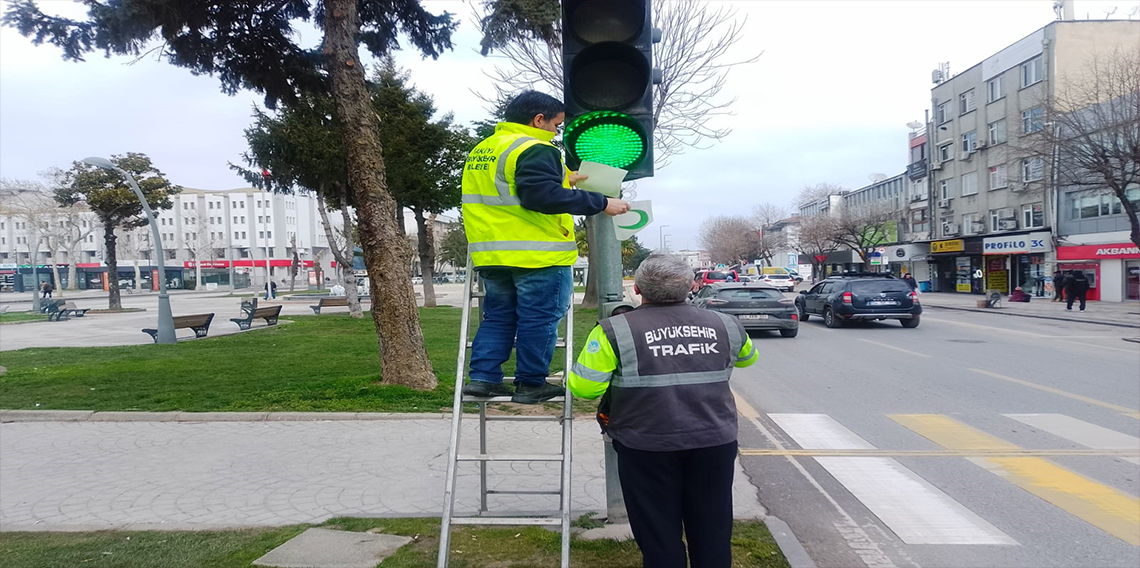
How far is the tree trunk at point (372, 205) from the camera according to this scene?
927cm

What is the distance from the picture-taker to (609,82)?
13.2 ft

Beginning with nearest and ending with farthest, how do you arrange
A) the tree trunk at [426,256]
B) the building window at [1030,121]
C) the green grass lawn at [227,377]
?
the green grass lawn at [227,377], the building window at [1030,121], the tree trunk at [426,256]

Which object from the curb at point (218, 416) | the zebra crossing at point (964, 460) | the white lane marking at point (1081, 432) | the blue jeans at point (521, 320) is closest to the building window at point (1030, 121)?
the white lane marking at point (1081, 432)

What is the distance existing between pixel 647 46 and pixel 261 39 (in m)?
9.21

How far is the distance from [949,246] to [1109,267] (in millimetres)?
12576

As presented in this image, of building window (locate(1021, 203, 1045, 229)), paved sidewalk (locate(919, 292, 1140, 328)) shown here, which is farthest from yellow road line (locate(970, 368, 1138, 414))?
building window (locate(1021, 203, 1045, 229))

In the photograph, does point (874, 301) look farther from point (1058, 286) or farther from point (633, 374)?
point (633, 374)

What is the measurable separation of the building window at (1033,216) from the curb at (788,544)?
39.3 m

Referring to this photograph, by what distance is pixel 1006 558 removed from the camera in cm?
415

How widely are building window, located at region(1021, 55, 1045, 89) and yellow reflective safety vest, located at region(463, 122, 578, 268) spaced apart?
40.9m

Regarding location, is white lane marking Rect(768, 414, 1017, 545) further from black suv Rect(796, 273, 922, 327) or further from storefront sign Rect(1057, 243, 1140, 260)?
storefront sign Rect(1057, 243, 1140, 260)

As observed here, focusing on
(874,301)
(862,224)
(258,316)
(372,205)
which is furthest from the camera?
(862,224)

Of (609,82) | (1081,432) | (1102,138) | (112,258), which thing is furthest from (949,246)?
(609,82)

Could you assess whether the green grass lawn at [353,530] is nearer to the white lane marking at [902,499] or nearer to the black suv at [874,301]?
the white lane marking at [902,499]
